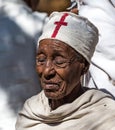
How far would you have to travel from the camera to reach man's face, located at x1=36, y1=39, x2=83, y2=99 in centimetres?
320

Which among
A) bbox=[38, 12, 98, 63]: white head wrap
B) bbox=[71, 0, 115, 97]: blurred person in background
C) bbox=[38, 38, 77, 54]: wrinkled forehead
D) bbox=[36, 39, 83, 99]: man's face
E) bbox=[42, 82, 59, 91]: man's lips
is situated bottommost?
bbox=[71, 0, 115, 97]: blurred person in background

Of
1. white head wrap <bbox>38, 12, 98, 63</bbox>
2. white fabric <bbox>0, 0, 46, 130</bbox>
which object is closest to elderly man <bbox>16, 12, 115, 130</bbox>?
white head wrap <bbox>38, 12, 98, 63</bbox>

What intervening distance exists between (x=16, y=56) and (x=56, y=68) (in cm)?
68

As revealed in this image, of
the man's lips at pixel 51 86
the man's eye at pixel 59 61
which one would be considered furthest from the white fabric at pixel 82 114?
the man's eye at pixel 59 61

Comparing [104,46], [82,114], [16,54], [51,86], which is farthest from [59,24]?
[104,46]

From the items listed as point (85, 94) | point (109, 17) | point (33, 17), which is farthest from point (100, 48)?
point (85, 94)

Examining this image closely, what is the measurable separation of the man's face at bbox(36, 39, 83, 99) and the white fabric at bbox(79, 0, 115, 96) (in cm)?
67

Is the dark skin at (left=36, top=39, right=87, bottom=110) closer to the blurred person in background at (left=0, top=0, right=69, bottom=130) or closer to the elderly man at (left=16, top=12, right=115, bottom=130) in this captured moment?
the elderly man at (left=16, top=12, right=115, bottom=130)

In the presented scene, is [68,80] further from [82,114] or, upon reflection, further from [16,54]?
[16,54]

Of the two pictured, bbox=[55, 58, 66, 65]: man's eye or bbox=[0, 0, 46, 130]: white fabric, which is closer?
bbox=[55, 58, 66, 65]: man's eye

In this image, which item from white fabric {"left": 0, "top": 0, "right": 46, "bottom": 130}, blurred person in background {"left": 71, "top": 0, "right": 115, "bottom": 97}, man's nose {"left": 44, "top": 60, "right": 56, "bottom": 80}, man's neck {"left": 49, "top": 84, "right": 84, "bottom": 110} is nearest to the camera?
man's nose {"left": 44, "top": 60, "right": 56, "bottom": 80}

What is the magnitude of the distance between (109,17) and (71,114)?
39.6 inches

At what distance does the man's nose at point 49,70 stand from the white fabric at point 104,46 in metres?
0.74

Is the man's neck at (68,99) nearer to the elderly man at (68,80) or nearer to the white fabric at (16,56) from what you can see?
the elderly man at (68,80)
